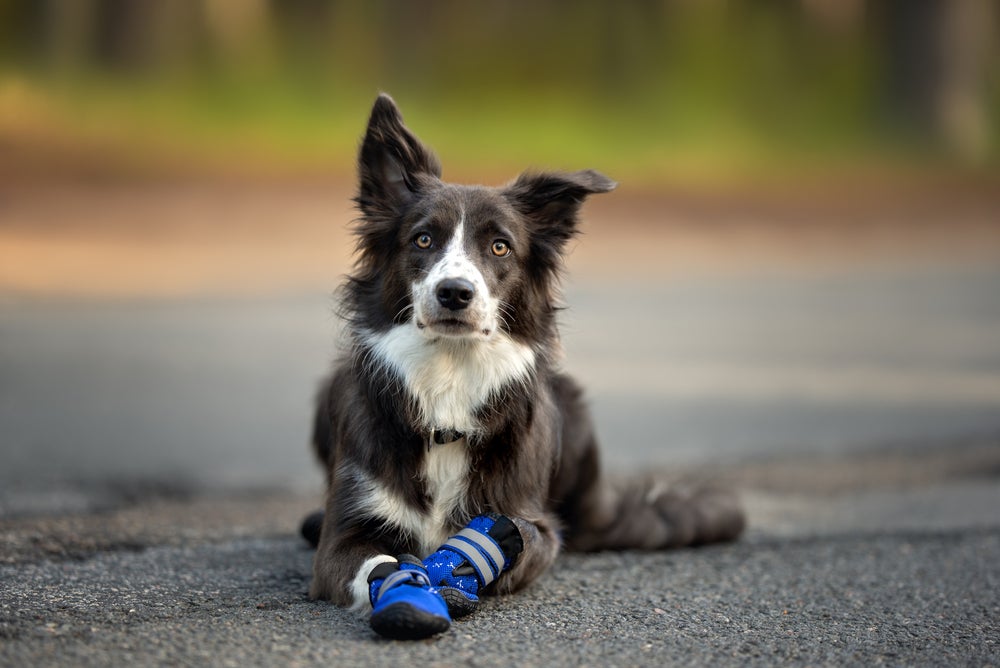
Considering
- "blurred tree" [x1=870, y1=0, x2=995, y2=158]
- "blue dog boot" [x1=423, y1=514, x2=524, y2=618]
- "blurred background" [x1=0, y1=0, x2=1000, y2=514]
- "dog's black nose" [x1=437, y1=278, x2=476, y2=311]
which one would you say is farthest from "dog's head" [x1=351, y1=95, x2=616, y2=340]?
"blurred tree" [x1=870, y1=0, x2=995, y2=158]

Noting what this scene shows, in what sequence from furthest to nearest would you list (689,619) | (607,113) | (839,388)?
(607,113) → (839,388) → (689,619)

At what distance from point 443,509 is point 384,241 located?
1.21 meters

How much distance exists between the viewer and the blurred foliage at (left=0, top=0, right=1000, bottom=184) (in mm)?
14836

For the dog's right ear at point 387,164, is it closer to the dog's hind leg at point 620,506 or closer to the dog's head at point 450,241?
the dog's head at point 450,241

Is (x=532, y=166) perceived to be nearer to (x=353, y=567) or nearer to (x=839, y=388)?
(x=353, y=567)

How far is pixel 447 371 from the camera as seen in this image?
14.8ft

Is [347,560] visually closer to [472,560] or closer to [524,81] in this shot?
[472,560]

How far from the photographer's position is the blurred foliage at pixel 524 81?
48.7 feet

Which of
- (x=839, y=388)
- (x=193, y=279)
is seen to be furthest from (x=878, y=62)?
(x=193, y=279)

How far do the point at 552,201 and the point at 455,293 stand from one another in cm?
96

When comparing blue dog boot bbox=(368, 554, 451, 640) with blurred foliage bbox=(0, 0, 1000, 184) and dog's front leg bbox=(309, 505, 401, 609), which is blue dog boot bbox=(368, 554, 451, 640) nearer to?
dog's front leg bbox=(309, 505, 401, 609)

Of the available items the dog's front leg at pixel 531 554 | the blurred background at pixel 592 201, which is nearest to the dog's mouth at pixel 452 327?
the dog's front leg at pixel 531 554

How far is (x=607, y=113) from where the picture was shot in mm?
16922

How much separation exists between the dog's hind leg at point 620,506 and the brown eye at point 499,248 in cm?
95
